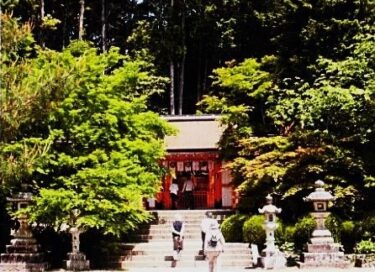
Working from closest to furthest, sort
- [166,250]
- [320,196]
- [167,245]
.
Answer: [320,196] → [166,250] → [167,245]

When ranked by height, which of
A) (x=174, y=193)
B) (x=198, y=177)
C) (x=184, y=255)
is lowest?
(x=184, y=255)

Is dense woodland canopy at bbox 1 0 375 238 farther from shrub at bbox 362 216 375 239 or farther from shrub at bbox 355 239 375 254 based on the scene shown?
shrub at bbox 355 239 375 254

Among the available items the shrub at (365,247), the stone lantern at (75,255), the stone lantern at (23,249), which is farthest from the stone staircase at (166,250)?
the shrub at (365,247)

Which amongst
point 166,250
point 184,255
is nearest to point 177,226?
point 184,255

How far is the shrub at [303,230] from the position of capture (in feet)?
59.8

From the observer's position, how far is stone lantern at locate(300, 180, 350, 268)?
16.8 m

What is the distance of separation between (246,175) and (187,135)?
5573 mm

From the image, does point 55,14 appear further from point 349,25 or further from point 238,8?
point 349,25

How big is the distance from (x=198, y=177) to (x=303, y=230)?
7.38m

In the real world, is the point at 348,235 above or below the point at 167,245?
above

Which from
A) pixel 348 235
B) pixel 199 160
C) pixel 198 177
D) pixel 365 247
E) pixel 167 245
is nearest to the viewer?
pixel 365 247

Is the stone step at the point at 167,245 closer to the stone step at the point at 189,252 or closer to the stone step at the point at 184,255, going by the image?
the stone step at the point at 189,252

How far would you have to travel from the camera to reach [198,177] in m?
25.1

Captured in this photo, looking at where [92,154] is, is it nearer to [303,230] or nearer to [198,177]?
[303,230]
